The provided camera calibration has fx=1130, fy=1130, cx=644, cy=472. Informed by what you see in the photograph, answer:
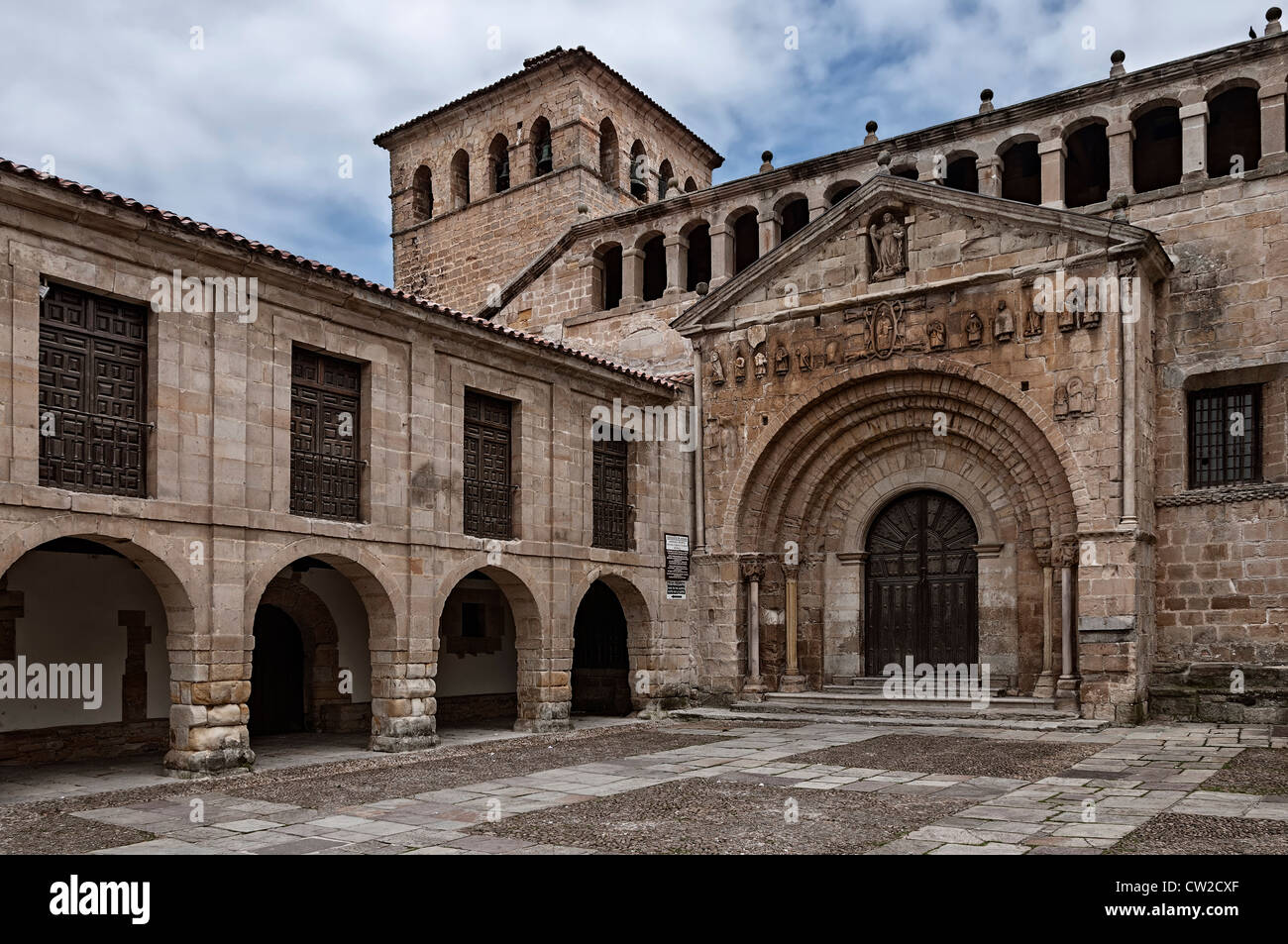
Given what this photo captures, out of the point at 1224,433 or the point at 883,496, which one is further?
the point at 883,496

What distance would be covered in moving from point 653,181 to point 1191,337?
52.8ft

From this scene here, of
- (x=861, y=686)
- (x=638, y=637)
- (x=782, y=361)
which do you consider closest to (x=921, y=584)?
(x=861, y=686)

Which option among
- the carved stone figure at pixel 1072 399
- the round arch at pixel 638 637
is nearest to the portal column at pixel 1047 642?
the carved stone figure at pixel 1072 399

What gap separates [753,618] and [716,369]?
13.9ft

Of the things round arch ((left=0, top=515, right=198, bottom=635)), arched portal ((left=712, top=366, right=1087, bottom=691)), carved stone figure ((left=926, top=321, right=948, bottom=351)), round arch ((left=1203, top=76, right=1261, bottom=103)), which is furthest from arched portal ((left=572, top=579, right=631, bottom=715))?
round arch ((left=1203, top=76, right=1261, bottom=103))

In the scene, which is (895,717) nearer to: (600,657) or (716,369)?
(600,657)

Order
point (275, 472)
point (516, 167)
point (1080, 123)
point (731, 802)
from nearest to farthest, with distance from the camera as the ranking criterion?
point (731, 802) < point (275, 472) < point (1080, 123) < point (516, 167)

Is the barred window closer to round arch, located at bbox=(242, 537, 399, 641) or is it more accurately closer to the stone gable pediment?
the stone gable pediment

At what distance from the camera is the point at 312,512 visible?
13.6 metres

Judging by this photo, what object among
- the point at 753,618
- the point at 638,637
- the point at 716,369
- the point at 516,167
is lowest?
the point at 638,637

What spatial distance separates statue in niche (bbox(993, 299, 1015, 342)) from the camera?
16422mm

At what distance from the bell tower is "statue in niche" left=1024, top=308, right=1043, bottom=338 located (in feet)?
39.0

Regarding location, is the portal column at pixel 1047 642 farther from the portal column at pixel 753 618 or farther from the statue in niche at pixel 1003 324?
the portal column at pixel 753 618

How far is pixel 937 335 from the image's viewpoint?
17.0m
